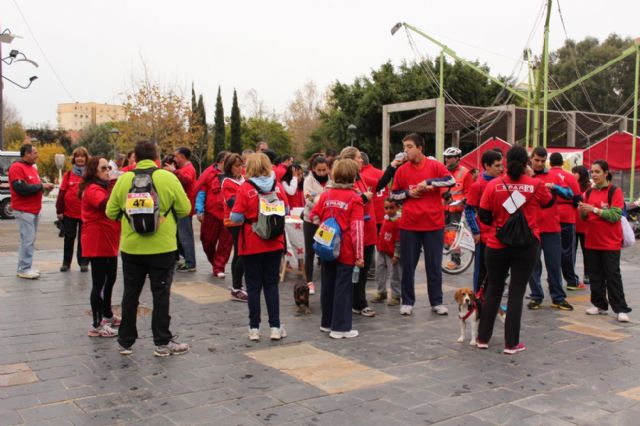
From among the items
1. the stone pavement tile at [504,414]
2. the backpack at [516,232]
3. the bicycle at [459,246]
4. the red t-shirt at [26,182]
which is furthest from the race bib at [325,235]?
the red t-shirt at [26,182]

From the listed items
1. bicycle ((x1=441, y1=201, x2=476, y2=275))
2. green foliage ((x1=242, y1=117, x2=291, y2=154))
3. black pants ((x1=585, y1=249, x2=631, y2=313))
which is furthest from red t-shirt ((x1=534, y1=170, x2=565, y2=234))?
green foliage ((x1=242, y1=117, x2=291, y2=154))

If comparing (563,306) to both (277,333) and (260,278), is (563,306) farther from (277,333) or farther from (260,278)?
(260,278)

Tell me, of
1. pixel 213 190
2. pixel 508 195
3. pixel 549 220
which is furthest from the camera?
pixel 213 190

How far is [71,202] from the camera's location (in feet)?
29.3

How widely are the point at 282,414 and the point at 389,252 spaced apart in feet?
12.0

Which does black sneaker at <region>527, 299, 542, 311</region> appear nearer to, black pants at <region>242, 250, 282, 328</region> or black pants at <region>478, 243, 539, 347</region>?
black pants at <region>478, 243, 539, 347</region>

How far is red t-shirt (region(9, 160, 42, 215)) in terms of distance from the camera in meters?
8.43

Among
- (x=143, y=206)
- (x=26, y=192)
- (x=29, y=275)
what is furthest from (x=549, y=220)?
(x=29, y=275)

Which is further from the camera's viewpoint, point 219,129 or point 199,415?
point 219,129

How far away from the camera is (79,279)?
8.75 metres

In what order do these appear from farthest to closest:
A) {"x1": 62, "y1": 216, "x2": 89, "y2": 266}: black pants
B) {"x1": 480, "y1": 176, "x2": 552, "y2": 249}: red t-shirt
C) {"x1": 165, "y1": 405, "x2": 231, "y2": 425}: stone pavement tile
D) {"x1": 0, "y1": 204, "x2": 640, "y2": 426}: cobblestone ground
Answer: {"x1": 62, "y1": 216, "x2": 89, "y2": 266}: black pants → {"x1": 480, "y1": 176, "x2": 552, "y2": 249}: red t-shirt → {"x1": 0, "y1": 204, "x2": 640, "y2": 426}: cobblestone ground → {"x1": 165, "y1": 405, "x2": 231, "y2": 425}: stone pavement tile

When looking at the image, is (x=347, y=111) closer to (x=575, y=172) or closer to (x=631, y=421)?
(x=575, y=172)

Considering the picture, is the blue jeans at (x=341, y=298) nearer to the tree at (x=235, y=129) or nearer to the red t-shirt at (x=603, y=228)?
the red t-shirt at (x=603, y=228)

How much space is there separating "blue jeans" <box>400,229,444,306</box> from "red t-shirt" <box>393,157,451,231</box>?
0.10m
